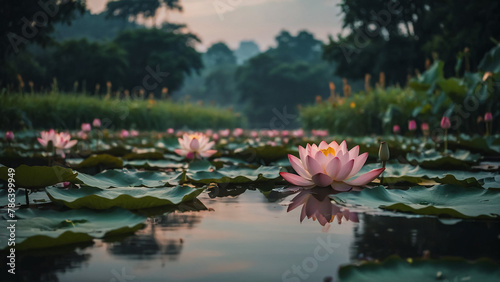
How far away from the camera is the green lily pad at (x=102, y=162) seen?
2061mm

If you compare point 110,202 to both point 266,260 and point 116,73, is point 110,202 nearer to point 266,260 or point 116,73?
point 266,260

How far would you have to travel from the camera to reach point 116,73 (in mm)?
21688

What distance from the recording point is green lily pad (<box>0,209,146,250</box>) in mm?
753

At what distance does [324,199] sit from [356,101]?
23.9 feet

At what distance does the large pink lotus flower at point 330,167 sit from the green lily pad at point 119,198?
29 centimetres

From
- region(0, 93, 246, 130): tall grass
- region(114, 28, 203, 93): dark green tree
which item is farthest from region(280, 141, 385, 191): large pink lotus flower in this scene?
region(114, 28, 203, 93): dark green tree

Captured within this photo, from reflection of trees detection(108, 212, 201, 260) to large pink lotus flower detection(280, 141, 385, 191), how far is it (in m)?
0.38

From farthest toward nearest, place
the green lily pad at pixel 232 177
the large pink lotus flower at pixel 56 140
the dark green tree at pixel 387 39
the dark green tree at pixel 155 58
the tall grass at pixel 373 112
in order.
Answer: the dark green tree at pixel 155 58 < the dark green tree at pixel 387 39 < the tall grass at pixel 373 112 < the large pink lotus flower at pixel 56 140 < the green lily pad at pixel 232 177

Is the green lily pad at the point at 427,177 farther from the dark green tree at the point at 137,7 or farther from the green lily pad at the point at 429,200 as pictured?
the dark green tree at the point at 137,7

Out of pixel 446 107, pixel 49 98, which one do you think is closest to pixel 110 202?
pixel 446 107

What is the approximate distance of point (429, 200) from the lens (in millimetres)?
1198

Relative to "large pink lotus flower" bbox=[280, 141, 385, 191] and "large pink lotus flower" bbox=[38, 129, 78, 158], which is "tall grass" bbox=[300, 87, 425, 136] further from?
"large pink lotus flower" bbox=[280, 141, 385, 191]

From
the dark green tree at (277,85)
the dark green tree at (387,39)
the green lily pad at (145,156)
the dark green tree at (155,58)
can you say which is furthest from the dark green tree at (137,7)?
the green lily pad at (145,156)

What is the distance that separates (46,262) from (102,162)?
60.6 inches
